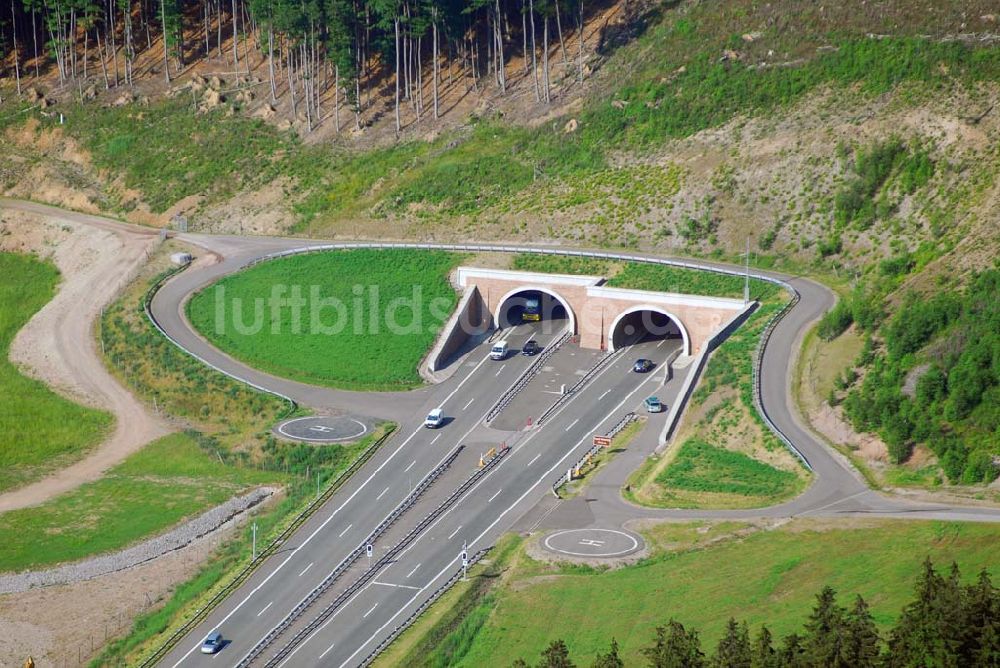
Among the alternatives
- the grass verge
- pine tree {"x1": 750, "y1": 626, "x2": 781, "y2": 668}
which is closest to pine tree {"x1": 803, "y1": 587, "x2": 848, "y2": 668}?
pine tree {"x1": 750, "y1": 626, "x2": 781, "y2": 668}

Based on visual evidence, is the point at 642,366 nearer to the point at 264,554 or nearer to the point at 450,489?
the point at 450,489

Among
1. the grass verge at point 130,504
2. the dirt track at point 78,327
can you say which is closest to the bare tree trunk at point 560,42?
the dirt track at point 78,327

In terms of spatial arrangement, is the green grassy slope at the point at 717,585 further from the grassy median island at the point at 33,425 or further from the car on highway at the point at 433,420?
the grassy median island at the point at 33,425

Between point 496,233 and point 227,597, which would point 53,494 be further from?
point 496,233

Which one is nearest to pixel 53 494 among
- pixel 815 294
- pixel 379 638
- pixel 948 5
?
pixel 379 638

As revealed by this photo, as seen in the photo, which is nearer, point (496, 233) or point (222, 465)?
point (222, 465)

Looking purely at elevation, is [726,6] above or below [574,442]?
above

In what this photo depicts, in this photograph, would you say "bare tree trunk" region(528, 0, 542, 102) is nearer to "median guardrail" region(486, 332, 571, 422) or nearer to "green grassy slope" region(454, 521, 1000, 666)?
"median guardrail" region(486, 332, 571, 422)
